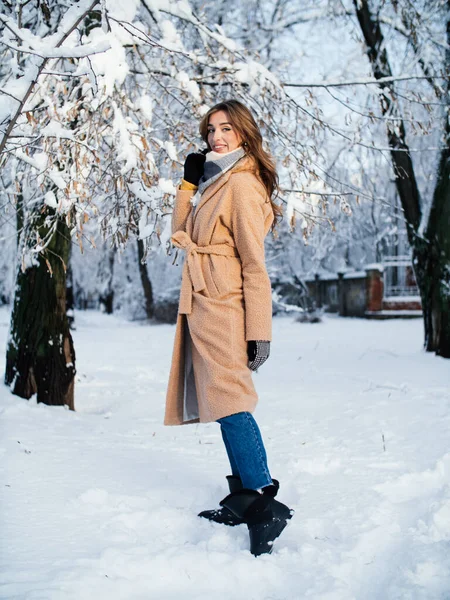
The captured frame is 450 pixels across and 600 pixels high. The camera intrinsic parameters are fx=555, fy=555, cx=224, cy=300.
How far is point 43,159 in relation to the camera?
9.77ft

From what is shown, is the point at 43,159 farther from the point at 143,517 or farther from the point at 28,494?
the point at 143,517

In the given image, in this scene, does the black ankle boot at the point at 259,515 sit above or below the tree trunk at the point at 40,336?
below

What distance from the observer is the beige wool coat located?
2.29 metres

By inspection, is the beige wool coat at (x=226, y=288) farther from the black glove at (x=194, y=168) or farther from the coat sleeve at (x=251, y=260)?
the black glove at (x=194, y=168)

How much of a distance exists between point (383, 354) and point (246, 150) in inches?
233

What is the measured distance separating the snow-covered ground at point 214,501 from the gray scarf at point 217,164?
1513 millimetres

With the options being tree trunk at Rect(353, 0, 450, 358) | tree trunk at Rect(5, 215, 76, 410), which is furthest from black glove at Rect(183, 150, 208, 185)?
tree trunk at Rect(353, 0, 450, 358)

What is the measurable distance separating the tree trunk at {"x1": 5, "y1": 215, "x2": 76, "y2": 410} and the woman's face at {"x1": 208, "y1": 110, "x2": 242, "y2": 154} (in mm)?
2309

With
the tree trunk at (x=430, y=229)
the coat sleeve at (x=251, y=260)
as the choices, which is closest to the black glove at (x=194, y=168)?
the coat sleeve at (x=251, y=260)

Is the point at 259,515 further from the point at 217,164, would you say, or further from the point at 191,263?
the point at 217,164

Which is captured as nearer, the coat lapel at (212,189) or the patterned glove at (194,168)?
the coat lapel at (212,189)

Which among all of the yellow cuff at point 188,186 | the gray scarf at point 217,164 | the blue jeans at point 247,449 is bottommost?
the blue jeans at point 247,449

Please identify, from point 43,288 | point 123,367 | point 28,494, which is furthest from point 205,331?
point 123,367

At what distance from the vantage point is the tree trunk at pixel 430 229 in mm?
7129
